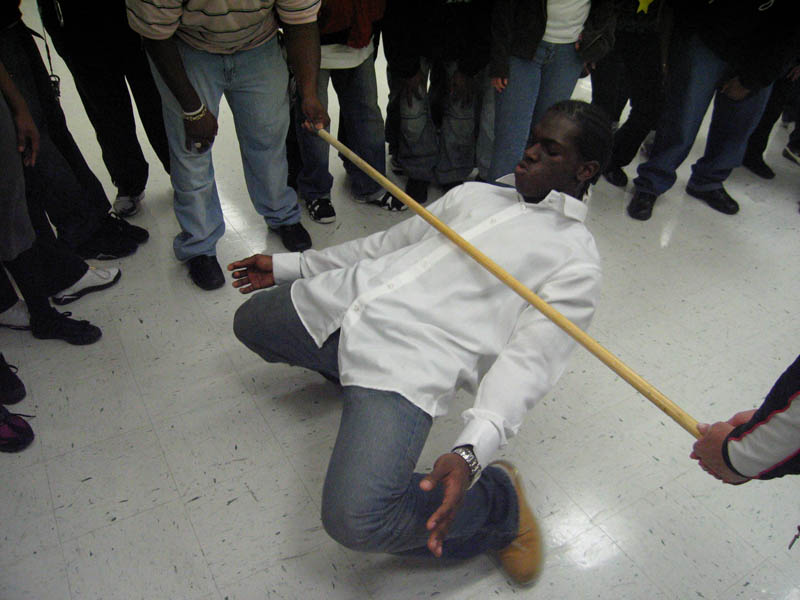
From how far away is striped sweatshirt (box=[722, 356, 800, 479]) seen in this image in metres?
0.83

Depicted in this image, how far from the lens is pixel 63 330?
1704 mm

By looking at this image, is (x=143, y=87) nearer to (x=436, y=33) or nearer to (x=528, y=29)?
(x=436, y=33)

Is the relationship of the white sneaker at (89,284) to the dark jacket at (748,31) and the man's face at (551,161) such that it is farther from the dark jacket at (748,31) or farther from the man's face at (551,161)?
the dark jacket at (748,31)

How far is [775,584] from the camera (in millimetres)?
1225

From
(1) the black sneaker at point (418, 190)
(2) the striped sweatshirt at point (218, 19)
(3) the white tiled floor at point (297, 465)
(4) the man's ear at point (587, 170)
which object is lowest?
(3) the white tiled floor at point (297, 465)

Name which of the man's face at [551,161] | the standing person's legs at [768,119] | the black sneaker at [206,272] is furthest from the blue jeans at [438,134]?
the standing person's legs at [768,119]

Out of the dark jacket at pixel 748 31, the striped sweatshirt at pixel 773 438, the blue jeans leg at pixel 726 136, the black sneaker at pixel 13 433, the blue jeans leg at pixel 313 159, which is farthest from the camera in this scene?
the blue jeans leg at pixel 726 136

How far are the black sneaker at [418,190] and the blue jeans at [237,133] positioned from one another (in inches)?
23.4

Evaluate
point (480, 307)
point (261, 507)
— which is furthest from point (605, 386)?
point (261, 507)

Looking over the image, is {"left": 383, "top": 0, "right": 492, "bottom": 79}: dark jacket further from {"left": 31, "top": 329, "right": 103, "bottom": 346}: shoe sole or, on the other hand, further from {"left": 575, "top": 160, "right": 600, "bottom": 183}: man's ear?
{"left": 31, "top": 329, "right": 103, "bottom": 346}: shoe sole

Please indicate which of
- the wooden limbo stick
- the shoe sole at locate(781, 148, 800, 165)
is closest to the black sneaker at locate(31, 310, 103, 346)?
the wooden limbo stick

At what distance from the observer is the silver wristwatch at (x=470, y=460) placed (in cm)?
101

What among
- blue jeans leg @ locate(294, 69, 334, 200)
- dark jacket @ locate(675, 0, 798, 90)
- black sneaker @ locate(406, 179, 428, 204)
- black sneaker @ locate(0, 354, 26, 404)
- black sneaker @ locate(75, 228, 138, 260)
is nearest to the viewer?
black sneaker @ locate(0, 354, 26, 404)

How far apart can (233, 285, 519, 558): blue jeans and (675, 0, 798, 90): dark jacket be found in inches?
72.4
